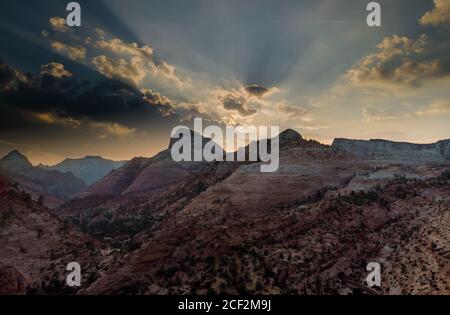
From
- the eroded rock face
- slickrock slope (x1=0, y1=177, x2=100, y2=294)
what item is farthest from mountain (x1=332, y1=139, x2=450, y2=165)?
the eroded rock face

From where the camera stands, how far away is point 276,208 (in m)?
47.7

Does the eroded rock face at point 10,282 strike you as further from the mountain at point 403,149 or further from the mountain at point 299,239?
the mountain at point 403,149

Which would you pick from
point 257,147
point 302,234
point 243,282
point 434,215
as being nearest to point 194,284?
point 243,282

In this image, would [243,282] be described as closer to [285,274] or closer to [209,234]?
[285,274]

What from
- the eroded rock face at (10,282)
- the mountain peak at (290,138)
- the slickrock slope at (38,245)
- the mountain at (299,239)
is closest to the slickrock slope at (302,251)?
the mountain at (299,239)

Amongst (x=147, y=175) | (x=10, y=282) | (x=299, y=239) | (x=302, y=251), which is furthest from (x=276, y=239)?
(x=147, y=175)

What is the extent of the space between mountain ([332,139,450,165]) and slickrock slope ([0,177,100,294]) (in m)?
62.7

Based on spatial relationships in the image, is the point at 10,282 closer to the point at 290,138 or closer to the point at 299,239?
the point at 299,239

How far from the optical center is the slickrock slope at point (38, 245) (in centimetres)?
3791

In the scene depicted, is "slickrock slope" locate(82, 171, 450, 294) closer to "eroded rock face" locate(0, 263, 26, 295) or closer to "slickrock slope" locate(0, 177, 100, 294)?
"eroded rock face" locate(0, 263, 26, 295)

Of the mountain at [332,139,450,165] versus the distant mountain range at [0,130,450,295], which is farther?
the mountain at [332,139,450,165]

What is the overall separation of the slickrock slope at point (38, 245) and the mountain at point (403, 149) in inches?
2469

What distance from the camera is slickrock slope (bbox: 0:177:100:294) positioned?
37.9m
